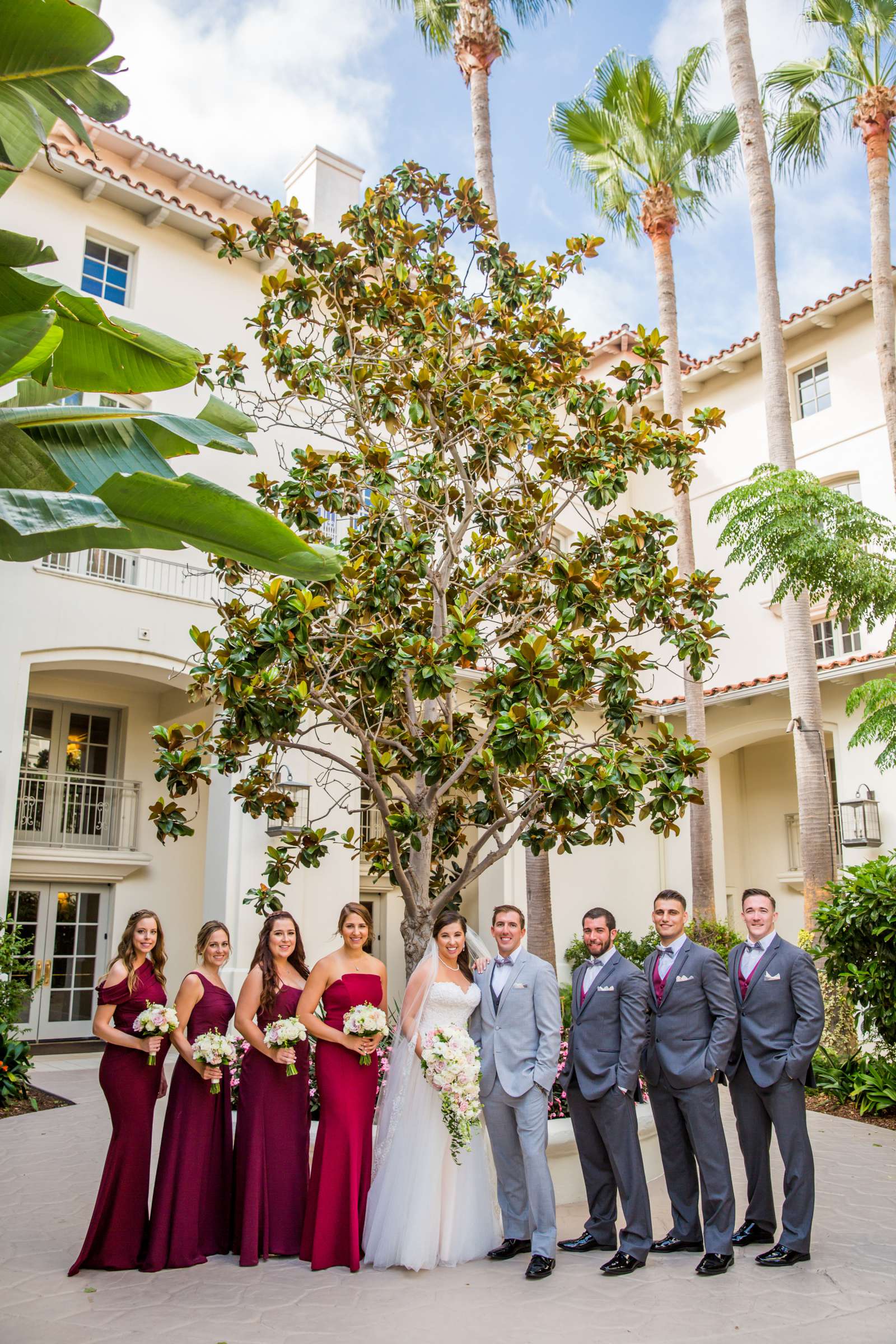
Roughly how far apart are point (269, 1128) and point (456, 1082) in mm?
1207

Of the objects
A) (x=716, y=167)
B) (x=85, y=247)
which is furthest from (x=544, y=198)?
(x=85, y=247)

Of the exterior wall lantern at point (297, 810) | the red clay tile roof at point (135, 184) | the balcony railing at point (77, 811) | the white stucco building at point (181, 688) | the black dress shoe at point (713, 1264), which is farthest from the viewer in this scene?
the balcony railing at point (77, 811)

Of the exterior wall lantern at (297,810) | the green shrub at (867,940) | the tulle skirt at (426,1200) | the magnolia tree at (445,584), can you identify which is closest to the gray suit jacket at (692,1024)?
the tulle skirt at (426,1200)

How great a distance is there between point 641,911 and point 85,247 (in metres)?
15.4

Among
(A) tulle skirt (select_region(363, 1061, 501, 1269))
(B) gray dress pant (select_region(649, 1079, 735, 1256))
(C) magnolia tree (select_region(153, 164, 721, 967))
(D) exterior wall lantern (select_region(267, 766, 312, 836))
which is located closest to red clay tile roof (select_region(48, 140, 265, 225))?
(C) magnolia tree (select_region(153, 164, 721, 967))

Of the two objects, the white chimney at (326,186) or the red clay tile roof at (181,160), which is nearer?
the red clay tile roof at (181,160)

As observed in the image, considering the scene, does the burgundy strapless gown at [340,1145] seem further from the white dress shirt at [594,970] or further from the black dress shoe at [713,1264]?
the black dress shoe at [713,1264]

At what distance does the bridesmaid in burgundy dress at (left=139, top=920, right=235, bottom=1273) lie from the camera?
238 inches

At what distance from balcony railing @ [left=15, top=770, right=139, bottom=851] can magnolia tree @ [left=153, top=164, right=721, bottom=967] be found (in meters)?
8.88

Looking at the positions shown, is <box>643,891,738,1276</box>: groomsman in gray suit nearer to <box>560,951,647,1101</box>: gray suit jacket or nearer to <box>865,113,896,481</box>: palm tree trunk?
<box>560,951,647,1101</box>: gray suit jacket

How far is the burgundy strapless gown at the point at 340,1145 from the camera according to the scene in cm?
610

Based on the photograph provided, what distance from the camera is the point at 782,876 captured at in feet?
69.9

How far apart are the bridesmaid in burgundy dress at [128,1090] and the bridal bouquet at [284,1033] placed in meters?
0.64

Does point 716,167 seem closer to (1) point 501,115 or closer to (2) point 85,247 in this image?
(1) point 501,115
